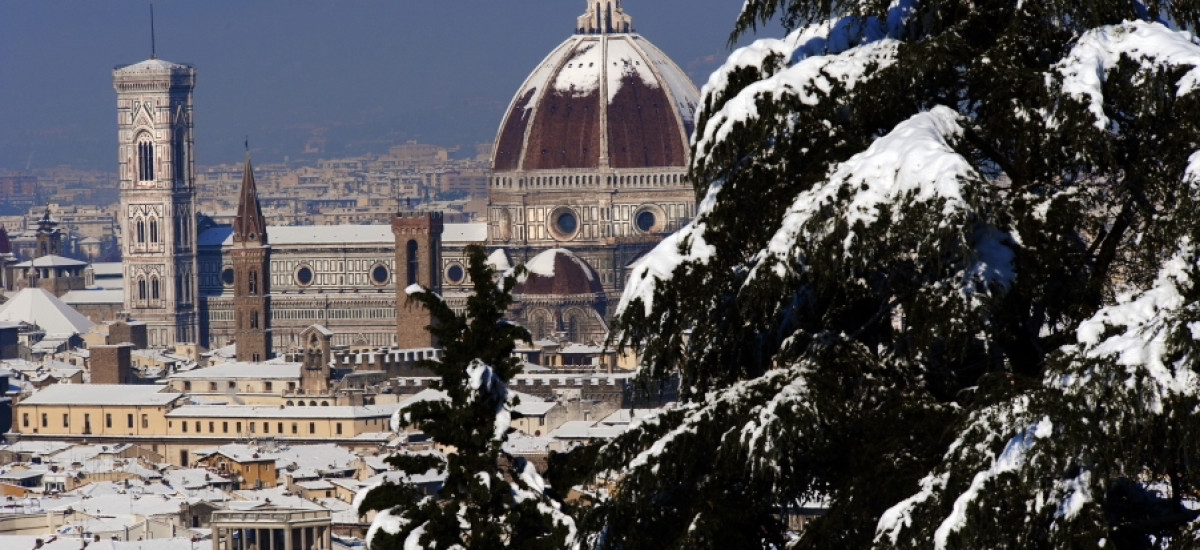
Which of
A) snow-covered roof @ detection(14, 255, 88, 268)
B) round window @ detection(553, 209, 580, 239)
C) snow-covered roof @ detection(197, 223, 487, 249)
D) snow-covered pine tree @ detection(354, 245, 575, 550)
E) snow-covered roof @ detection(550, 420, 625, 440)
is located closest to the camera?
snow-covered pine tree @ detection(354, 245, 575, 550)

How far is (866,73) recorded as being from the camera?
11.8m

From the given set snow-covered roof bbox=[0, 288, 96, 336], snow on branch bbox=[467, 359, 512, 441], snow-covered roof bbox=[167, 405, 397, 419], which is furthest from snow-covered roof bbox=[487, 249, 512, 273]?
snow on branch bbox=[467, 359, 512, 441]

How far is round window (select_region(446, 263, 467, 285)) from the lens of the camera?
164 metres

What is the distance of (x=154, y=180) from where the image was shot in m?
171

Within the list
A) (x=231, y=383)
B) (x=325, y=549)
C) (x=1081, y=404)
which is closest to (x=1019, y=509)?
(x=1081, y=404)

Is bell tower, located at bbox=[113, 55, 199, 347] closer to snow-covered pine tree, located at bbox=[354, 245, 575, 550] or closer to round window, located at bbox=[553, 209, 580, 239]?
round window, located at bbox=[553, 209, 580, 239]

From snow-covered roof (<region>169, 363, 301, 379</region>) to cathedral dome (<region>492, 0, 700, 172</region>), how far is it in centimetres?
6427

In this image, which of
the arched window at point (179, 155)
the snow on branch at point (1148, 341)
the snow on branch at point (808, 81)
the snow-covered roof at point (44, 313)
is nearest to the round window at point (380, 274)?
the arched window at point (179, 155)

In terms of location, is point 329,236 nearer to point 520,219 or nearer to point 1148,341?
point 520,219

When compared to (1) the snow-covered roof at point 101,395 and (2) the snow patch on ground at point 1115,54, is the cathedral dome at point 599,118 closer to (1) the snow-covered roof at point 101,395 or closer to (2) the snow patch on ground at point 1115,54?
(1) the snow-covered roof at point 101,395

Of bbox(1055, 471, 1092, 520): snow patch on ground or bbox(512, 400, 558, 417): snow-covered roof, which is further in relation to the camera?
bbox(512, 400, 558, 417): snow-covered roof

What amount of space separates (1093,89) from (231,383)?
10129 cm

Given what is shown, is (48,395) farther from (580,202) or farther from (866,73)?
(866,73)

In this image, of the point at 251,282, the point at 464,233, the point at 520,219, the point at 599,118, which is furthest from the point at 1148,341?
the point at 599,118
